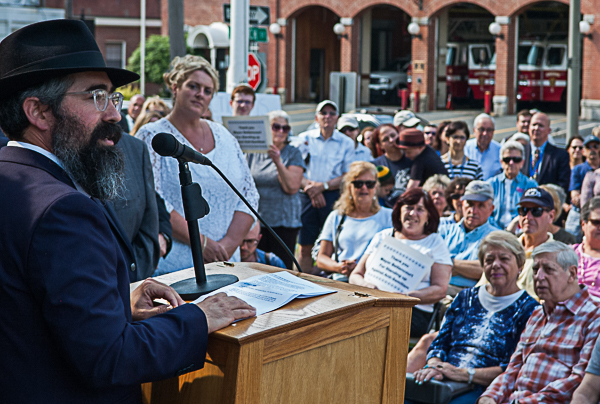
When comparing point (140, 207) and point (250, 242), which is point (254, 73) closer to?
point (250, 242)

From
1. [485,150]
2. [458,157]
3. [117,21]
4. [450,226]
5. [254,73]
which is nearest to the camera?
[450,226]

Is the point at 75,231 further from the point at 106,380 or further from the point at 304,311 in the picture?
the point at 304,311

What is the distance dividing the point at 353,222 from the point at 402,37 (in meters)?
32.6

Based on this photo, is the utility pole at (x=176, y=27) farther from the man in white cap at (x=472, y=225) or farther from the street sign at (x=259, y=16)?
the man in white cap at (x=472, y=225)

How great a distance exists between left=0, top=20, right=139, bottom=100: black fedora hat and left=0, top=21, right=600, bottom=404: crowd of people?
0.20 feet

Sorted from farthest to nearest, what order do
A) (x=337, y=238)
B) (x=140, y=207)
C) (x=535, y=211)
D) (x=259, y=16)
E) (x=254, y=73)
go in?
(x=254, y=73) → (x=259, y=16) → (x=337, y=238) → (x=535, y=211) → (x=140, y=207)

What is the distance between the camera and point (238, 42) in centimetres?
937

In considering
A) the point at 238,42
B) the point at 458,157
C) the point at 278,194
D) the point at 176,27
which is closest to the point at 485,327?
the point at 278,194

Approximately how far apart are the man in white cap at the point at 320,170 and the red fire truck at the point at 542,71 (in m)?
22.1

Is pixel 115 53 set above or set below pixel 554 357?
above

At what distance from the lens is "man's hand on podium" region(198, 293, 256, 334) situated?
1.91 metres

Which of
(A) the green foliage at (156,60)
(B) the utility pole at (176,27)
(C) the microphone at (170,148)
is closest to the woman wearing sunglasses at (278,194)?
(B) the utility pole at (176,27)

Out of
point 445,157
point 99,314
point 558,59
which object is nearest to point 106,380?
point 99,314

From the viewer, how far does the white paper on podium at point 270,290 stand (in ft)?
6.72
